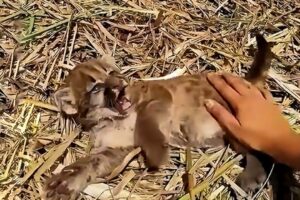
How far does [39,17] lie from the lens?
15.4 ft

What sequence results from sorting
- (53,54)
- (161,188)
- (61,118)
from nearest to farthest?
(161,188) → (61,118) → (53,54)

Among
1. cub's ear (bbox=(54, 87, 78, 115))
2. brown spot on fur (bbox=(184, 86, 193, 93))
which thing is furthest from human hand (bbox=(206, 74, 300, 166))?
cub's ear (bbox=(54, 87, 78, 115))

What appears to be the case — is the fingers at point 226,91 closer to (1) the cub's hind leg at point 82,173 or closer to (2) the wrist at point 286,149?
(2) the wrist at point 286,149

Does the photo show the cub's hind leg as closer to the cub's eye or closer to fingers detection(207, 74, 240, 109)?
the cub's eye

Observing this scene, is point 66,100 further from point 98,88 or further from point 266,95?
point 266,95

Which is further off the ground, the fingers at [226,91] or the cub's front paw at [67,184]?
the fingers at [226,91]

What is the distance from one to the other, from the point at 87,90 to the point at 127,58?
52 centimetres

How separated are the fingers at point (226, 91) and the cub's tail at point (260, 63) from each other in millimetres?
197

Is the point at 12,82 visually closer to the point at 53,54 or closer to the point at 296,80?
the point at 53,54

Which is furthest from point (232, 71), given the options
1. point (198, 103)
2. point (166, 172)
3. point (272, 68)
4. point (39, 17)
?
point (39, 17)

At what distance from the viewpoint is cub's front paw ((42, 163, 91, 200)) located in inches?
147

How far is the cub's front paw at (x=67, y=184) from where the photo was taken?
3.74 m

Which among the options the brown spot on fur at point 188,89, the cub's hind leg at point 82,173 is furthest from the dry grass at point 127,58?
the brown spot on fur at point 188,89

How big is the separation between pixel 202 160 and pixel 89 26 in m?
1.22
